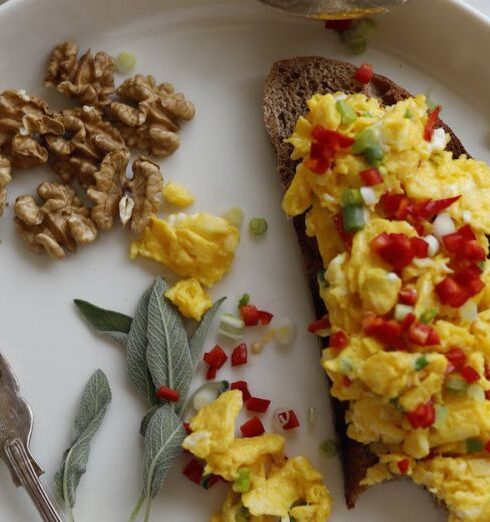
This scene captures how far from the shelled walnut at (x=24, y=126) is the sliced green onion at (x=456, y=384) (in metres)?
1.65

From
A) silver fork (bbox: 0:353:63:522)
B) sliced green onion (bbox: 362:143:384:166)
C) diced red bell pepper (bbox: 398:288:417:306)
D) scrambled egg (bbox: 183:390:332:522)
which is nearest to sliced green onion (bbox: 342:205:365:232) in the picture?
sliced green onion (bbox: 362:143:384:166)

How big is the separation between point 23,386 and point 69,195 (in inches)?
28.6

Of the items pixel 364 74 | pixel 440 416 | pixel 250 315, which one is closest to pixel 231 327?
pixel 250 315

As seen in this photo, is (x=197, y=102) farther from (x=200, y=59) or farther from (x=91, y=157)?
(x=91, y=157)

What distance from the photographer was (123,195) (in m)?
3.39

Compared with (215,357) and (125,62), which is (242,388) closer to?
(215,357)

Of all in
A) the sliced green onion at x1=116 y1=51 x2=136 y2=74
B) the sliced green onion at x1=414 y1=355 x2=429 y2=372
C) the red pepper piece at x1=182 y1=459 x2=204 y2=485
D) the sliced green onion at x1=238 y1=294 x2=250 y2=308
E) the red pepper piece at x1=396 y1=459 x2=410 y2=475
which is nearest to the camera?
the sliced green onion at x1=414 y1=355 x2=429 y2=372

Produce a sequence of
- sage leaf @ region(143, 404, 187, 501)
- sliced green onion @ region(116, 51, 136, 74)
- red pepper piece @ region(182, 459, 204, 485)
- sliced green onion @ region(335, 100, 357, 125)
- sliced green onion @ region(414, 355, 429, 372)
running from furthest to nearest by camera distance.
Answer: sliced green onion @ region(116, 51, 136, 74) → red pepper piece @ region(182, 459, 204, 485) → sage leaf @ region(143, 404, 187, 501) → sliced green onion @ region(335, 100, 357, 125) → sliced green onion @ region(414, 355, 429, 372)

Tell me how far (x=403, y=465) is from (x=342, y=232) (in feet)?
2.60

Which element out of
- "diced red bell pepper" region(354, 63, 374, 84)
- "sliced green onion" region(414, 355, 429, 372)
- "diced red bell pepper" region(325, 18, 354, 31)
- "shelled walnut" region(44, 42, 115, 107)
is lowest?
"shelled walnut" region(44, 42, 115, 107)

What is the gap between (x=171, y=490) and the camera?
3.32 metres

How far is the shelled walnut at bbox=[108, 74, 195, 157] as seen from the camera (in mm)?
3387

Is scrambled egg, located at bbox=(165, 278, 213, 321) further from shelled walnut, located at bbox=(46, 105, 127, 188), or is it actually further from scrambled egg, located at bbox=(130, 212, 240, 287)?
shelled walnut, located at bbox=(46, 105, 127, 188)

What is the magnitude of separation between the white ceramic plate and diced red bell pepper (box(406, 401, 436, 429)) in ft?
1.72
